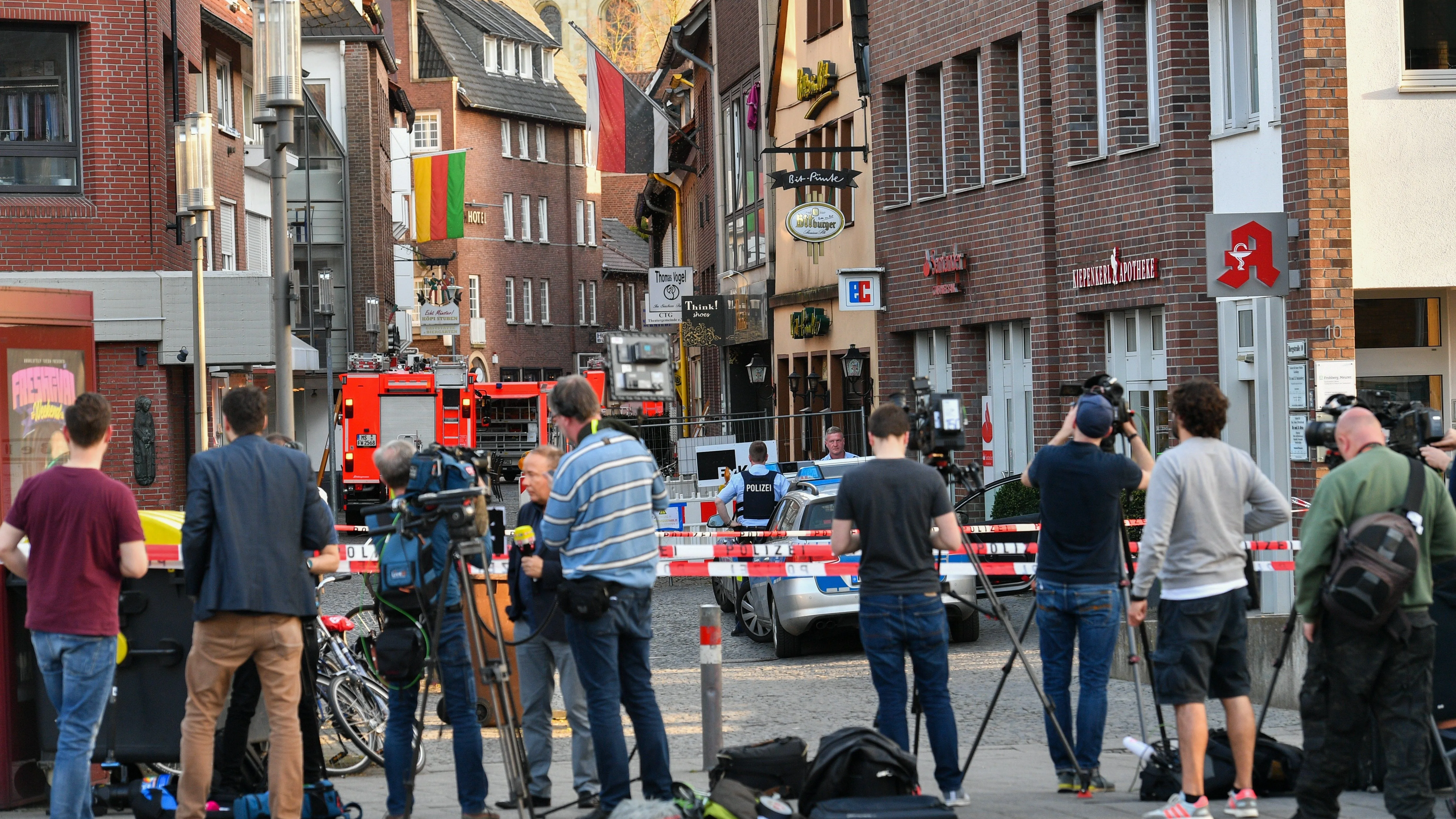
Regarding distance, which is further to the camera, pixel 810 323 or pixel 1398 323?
pixel 810 323

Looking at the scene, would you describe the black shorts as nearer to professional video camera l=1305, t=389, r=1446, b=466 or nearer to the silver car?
professional video camera l=1305, t=389, r=1446, b=466

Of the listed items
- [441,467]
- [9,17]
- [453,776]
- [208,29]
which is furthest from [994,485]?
[208,29]

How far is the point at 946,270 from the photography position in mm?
25406

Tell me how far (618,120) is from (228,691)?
29.8m

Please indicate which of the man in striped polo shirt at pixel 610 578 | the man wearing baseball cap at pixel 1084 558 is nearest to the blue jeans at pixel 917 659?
the man wearing baseball cap at pixel 1084 558

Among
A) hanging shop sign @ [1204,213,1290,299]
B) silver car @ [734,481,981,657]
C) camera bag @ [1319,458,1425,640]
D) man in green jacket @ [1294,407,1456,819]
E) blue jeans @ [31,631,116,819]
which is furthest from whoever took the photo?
hanging shop sign @ [1204,213,1290,299]

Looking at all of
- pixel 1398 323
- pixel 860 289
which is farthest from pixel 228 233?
pixel 1398 323

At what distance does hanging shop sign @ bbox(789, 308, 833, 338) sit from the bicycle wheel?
2155 cm

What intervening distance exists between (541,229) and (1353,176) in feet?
224

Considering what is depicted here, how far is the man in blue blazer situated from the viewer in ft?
25.0

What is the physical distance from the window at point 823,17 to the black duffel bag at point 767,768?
23310 mm

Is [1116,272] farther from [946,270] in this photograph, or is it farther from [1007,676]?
[1007,676]

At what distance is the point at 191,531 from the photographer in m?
7.64

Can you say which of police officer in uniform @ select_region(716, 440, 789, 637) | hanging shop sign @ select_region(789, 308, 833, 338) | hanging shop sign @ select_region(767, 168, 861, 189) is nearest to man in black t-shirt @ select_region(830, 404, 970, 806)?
police officer in uniform @ select_region(716, 440, 789, 637)
